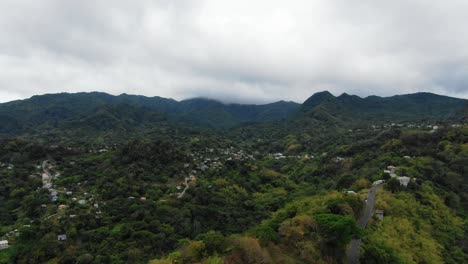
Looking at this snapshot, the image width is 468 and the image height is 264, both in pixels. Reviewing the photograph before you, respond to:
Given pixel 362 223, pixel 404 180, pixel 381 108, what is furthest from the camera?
pixel 381 108

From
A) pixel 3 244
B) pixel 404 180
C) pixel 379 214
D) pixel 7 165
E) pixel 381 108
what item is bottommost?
pixel 3 244

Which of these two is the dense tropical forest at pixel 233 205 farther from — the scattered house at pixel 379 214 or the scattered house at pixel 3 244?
the scattered house at pixel 3 244

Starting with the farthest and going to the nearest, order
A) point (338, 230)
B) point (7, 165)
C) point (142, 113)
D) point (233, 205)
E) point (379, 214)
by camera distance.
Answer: point (142, 113), point (7, 165), point (233, 205), point (379, 214), point (338, 230)

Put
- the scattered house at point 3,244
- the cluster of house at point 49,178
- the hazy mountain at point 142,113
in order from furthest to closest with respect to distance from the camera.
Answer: the hazy mountain at point 142,113 → the cluster of house at point 49,178 → the scattered house at point 3,244

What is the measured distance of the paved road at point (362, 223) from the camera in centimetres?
2218

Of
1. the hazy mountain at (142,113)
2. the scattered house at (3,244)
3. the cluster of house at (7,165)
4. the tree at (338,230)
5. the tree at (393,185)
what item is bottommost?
the scattered house at (3,244)

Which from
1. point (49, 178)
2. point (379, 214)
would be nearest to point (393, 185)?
point (379, 214)

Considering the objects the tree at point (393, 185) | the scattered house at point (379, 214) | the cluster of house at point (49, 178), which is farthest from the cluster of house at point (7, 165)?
the tree at point (393, 185)

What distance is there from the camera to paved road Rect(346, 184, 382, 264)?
22184mm

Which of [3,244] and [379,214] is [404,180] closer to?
[379,214]

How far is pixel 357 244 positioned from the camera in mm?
23922

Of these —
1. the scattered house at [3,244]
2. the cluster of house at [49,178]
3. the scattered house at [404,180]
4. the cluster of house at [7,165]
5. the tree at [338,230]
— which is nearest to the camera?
the tree at [338,230]

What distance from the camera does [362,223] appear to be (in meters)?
27.6

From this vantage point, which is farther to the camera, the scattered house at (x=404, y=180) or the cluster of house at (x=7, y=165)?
the cluster of house at (x=7, y=165)
